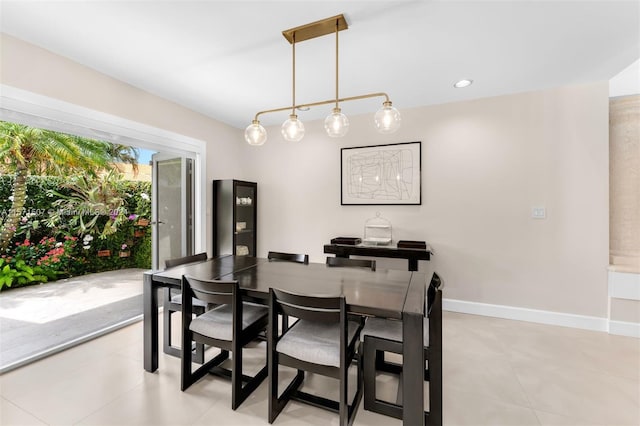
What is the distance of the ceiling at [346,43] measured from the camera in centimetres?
180

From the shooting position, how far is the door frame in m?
2.14

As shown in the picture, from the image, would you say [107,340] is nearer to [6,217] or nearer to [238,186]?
[6,217]

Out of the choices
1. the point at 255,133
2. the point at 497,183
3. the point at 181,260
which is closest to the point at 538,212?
the point at 497,183

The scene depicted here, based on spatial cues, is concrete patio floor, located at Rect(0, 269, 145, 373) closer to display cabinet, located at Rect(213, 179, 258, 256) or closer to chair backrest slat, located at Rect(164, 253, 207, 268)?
chair backrest slat, located at Rect(164, 253, 207, 268)

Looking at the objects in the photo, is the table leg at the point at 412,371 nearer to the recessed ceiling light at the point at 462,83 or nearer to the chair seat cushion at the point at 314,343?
the chair seat cushion at the point at 314,343

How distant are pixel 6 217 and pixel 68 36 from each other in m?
1.60

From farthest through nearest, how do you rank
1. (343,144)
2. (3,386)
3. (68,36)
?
1. (343,144)
2. (68,36)
3. (3,386)

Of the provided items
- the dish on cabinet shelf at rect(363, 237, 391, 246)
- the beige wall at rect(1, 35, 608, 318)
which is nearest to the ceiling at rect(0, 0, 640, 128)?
the beige wall at rect(1, 35, 608, 318)

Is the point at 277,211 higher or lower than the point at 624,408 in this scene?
higher

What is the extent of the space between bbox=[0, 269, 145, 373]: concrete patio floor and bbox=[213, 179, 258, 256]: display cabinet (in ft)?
4.06

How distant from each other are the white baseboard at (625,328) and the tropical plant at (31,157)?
223 inches

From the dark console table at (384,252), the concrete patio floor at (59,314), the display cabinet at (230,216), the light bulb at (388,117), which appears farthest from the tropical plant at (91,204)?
the light bulb at (388,117)

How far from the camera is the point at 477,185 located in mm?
3264

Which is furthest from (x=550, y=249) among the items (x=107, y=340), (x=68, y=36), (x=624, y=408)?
(x=68, y=36)
